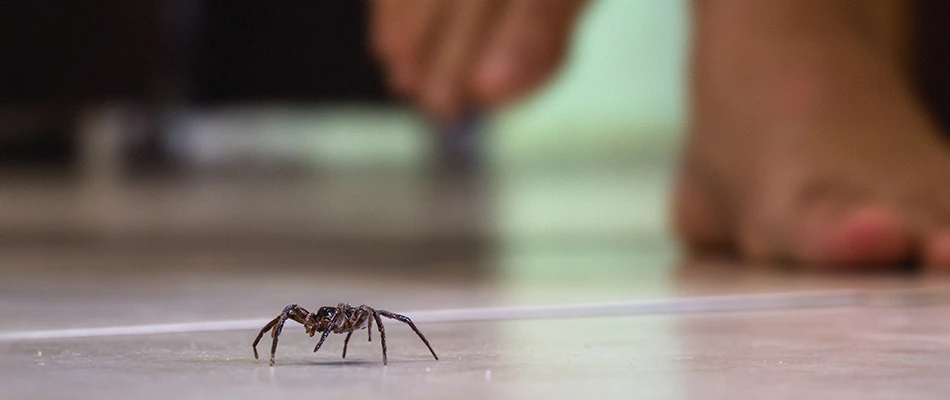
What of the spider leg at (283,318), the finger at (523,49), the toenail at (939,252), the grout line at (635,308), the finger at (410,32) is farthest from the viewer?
the finger at (410,32)

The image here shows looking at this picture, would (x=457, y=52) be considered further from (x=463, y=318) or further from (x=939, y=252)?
(x=463, y=318)

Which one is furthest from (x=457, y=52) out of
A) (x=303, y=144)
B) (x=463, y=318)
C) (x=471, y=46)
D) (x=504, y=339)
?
(x=303, y=144)

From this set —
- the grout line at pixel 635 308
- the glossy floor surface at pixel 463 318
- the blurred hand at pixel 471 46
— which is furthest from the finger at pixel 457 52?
the grout line at pixel 635 308

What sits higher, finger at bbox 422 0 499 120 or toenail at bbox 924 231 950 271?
finger at bbox 422 0 499 120

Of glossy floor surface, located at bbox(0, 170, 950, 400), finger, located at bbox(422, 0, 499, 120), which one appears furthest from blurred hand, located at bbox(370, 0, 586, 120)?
glossy floor surface, located at bbox(0, 170, 950, 400)

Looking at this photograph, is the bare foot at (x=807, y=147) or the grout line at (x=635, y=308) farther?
the bare foot at (x=807, y=147)

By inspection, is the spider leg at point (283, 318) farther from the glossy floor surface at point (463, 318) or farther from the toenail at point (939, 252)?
the toenail at point (939, 252)

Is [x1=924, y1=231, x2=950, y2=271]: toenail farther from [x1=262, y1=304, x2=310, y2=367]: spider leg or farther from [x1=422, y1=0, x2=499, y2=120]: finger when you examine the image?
[x1=262, y1=304, x2=310, y2=367]: spider leg
